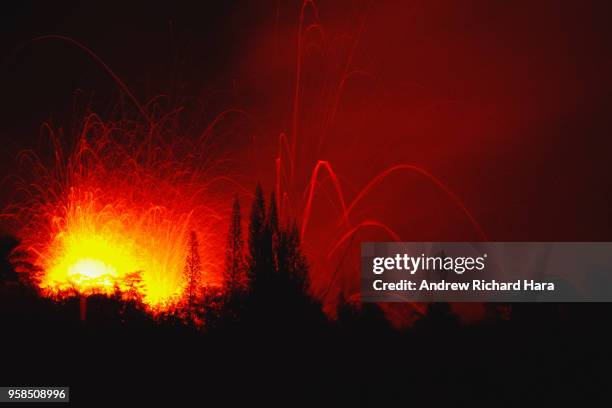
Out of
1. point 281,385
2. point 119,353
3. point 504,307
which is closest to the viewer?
point 281,385

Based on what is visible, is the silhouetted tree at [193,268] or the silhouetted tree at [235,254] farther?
the silhouetted tree at [235,254]

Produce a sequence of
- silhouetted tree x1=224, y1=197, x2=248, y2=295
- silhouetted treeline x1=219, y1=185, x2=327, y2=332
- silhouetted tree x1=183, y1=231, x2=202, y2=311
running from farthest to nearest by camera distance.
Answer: silhouetted tree x1=224, y1=197, x2=248, y2=295 < silhouetted tree x1=183, y1=231, x2=202, y2=311 < silhouetted treeline x1=219, y1=185, x2=327, y2=332

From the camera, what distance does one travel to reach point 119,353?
33.5m

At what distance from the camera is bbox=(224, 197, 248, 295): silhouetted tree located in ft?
185

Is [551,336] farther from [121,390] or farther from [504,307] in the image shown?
[121,390]

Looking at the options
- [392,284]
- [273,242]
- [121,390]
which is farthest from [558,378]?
[273,242]

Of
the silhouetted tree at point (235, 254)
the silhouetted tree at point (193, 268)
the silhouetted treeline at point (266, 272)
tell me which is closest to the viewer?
the silhouetted treeline at point (266, 272)

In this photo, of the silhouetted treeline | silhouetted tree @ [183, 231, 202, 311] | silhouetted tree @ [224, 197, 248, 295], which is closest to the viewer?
the silhouetted treeline

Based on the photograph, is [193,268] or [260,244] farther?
[260,244]

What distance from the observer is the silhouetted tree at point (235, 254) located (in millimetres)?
56531

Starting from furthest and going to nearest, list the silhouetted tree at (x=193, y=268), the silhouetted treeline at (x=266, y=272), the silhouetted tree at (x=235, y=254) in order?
the silhouetted tree at (x=235, y=254)
the silhouetted tree at (x=193, y=268)
the silhouetted treeline at (x=266, y=272)

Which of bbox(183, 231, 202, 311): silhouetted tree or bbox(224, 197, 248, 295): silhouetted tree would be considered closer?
bbox(183, 231, 202, 311): silhouetted tree

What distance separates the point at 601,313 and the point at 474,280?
1301 centimetres

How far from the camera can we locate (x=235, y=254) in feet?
191
